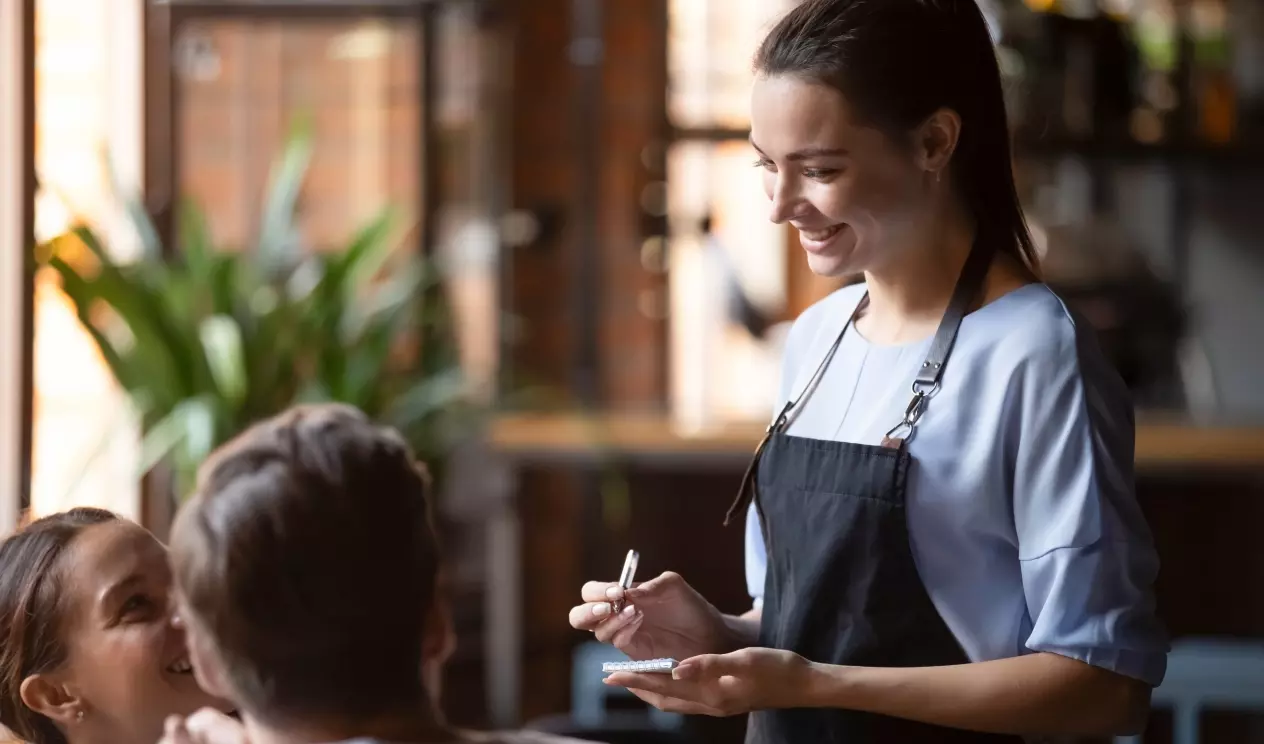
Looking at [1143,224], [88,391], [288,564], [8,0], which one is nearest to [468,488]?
[88,391]

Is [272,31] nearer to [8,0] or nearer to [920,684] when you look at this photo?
[8,0]

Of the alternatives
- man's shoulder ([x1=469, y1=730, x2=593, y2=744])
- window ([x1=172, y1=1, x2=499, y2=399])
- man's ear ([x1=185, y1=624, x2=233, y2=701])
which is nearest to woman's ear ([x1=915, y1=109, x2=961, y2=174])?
man's shoulder ([x1=469, y1=730, x2=593, y2=744])

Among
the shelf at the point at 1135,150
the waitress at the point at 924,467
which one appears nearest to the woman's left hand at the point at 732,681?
the waitress at the point at 924,467

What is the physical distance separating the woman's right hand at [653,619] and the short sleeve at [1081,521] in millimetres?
249

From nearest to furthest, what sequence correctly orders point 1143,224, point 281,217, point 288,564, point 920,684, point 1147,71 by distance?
point 288,564
point 920,684
point 281,217
point 1147,71
point 1143,224

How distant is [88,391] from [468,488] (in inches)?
41.5

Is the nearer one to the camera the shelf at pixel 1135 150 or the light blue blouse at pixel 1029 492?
the light blue blouse at pixel 1029 492

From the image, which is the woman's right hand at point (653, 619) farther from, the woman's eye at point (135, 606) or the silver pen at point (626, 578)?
the woman's eye at point (135, 606)

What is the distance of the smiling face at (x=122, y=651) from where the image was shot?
1.10 meters

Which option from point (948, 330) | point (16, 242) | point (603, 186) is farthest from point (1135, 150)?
point (948, 330)

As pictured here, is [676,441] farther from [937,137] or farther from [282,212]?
[937,137]

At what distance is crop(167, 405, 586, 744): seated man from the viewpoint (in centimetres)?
86

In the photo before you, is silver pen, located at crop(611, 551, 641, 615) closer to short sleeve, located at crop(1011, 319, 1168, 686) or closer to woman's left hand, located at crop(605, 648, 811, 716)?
woman's left hand, located at crop(605, 648, 811, 716)

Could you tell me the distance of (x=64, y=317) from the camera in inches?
111
